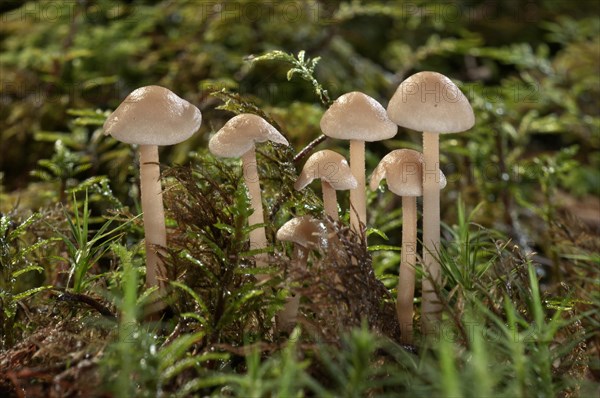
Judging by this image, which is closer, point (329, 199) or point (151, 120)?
point (151, 120)

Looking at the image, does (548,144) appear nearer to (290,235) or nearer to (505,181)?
(505,181)

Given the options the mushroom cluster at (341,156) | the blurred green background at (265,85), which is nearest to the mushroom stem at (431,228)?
the mushroom cluster at (341,156)

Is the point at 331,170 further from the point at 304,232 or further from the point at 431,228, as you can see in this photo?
the point at 431,228

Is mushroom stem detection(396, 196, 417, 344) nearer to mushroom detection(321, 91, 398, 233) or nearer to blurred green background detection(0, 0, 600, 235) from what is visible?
mushroom detection(321, 91, 398, 233)

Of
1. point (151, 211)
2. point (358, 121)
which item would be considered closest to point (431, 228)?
point (358, 121)

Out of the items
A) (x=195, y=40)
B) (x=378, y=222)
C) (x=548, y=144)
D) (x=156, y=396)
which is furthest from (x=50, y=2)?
(x=548, y=144)

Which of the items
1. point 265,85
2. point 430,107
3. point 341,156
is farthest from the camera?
point 265,85

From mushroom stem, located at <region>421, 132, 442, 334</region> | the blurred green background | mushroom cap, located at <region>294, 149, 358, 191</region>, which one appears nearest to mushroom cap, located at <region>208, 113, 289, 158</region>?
mushroom cap, located at <region>294, 149, 358, 191</region>
